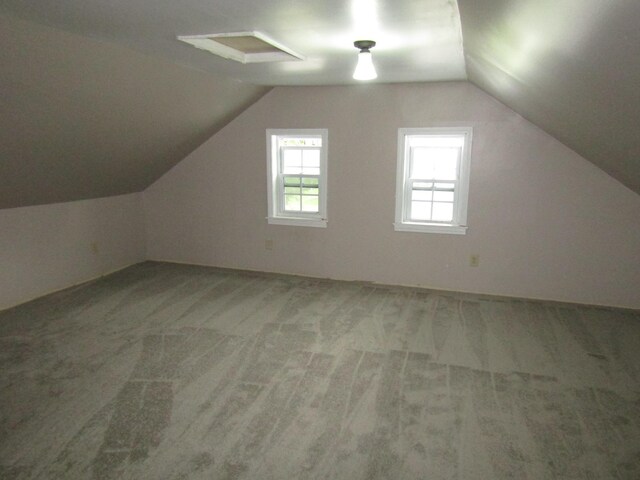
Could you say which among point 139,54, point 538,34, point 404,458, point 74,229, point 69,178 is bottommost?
point 404,458

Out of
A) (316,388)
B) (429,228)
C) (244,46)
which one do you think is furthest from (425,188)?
(316,388)

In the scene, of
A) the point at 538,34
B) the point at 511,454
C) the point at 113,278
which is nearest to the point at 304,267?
the point at 113,278

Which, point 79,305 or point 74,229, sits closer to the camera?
point 79,305

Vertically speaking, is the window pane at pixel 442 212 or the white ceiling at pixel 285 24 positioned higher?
the white ceiling at pixel 285 24

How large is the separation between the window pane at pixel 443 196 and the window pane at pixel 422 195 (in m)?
0.05

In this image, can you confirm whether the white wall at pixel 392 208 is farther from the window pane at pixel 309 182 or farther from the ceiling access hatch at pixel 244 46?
the ceiling access hatch at pixel 244 46

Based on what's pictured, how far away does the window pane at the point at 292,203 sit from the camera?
198 inches

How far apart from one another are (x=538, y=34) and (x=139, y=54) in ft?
7.69

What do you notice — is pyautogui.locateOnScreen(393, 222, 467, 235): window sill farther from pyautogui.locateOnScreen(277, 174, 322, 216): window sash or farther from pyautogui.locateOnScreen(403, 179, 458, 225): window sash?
pyautogui.locateOnScreen(277, 174, 322, 216): window sash

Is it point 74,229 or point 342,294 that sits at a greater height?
point 74,229

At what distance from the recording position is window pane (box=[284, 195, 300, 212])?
16.5ft

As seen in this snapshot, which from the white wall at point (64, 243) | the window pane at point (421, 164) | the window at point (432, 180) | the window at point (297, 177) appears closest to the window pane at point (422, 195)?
the window at point (432, 180)

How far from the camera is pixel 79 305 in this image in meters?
4.07

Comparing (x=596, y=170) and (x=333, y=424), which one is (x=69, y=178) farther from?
(x=596, y=170)
